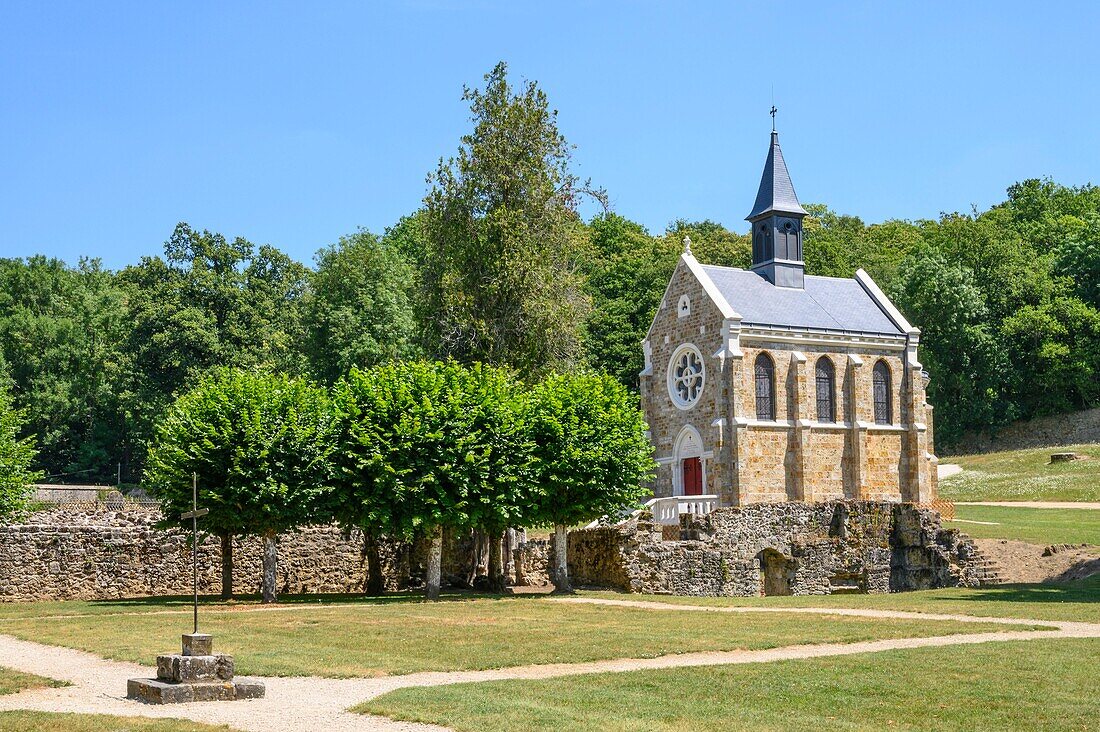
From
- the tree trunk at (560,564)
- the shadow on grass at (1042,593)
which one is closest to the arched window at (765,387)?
the shadow on grass at (1042,593)

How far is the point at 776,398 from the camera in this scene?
50.5 metres

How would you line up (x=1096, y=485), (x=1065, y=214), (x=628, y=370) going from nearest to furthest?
(x=1096, y=485) < (x=628, y=370) < (x=1065, y=214)

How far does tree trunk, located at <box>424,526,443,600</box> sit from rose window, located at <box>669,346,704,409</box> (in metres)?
19.2

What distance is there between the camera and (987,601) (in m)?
29.4

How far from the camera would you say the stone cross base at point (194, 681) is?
50.5 ft

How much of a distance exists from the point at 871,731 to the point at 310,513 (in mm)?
22797

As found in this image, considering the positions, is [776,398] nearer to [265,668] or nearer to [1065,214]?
[265,668]

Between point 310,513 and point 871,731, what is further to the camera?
point 310,513

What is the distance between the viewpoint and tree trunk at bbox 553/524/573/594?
116 ft

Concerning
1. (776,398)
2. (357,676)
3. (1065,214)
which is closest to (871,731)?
(357,676)

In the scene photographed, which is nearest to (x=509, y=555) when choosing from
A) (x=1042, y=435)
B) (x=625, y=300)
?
(x=625, y=300)

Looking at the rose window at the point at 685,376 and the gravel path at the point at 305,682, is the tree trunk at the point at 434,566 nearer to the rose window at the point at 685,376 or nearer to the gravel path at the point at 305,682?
the gravel path at the point at 305,682

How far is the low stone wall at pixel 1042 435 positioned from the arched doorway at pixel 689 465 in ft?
104

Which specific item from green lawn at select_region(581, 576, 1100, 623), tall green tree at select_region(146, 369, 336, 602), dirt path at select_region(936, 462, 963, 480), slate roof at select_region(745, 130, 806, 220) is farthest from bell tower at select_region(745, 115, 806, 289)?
tall green tree at select_region(146, 369, 336, 602)
